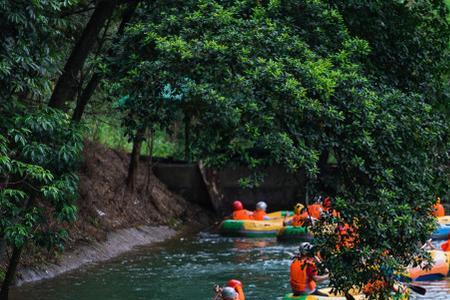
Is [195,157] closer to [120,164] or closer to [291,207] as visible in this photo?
[120,164]

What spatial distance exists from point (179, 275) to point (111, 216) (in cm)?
486

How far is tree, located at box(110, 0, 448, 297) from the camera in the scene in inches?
380

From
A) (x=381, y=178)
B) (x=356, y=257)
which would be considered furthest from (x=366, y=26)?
(x=356, y=257)

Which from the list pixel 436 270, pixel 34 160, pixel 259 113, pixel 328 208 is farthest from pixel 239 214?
pixel 259 113

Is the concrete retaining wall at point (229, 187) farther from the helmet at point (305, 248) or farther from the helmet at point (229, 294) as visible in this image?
the helmet at point (305, 248)

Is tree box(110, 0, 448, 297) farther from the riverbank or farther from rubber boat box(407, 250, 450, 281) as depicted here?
the riverbank

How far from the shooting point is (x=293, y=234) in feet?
75.0

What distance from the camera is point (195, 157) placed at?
395 inches

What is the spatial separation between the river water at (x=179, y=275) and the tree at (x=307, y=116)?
18.0 feet

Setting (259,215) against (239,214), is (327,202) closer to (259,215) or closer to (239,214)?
(239,214)

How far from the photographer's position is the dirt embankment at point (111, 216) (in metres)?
17.8

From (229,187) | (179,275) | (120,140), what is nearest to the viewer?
(179,275)

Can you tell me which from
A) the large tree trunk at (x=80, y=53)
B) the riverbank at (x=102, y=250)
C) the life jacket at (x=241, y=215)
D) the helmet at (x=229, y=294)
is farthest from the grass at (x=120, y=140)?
the helmet at (x=229, y=294)

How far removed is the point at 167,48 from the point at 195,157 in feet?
4.27
